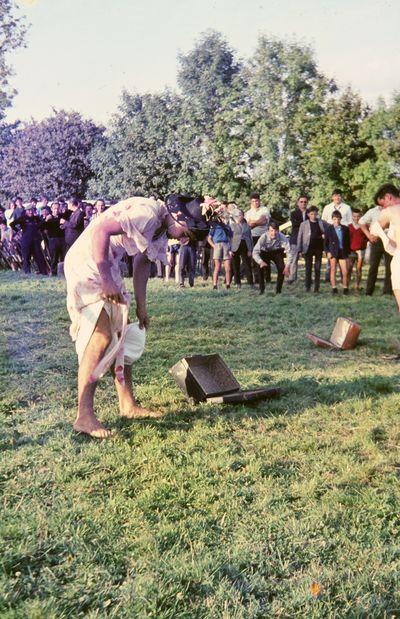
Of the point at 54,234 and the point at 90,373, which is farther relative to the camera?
the point at 54,234

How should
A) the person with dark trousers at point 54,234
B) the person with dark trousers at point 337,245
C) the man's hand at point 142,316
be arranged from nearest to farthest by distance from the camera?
the man's hand at point 142,316, the person with dark trousers at point 337,245, the person with dark trousers at point 54,234

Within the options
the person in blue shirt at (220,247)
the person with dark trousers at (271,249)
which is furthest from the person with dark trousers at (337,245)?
the person in blue shirt at (220,247)

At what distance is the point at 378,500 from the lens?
12.6 ft

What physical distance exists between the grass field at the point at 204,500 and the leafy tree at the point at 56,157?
2094 inches

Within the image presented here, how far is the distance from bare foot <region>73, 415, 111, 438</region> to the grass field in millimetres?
80

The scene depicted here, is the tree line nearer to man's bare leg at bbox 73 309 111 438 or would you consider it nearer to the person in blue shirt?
the person in blue shirt

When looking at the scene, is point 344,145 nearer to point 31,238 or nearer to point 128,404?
point 31,238

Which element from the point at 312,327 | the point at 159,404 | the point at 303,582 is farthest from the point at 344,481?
the point at 312,327

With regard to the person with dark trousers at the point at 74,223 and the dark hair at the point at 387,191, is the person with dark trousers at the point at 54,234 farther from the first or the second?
the dark hair at the point at 387,191

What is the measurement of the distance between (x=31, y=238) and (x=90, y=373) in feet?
50.9

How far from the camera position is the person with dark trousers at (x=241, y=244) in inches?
595

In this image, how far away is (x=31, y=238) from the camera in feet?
63.9

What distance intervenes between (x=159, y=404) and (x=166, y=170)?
47120 mm

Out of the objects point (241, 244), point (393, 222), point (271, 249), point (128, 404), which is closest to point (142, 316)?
point (128, 404)
